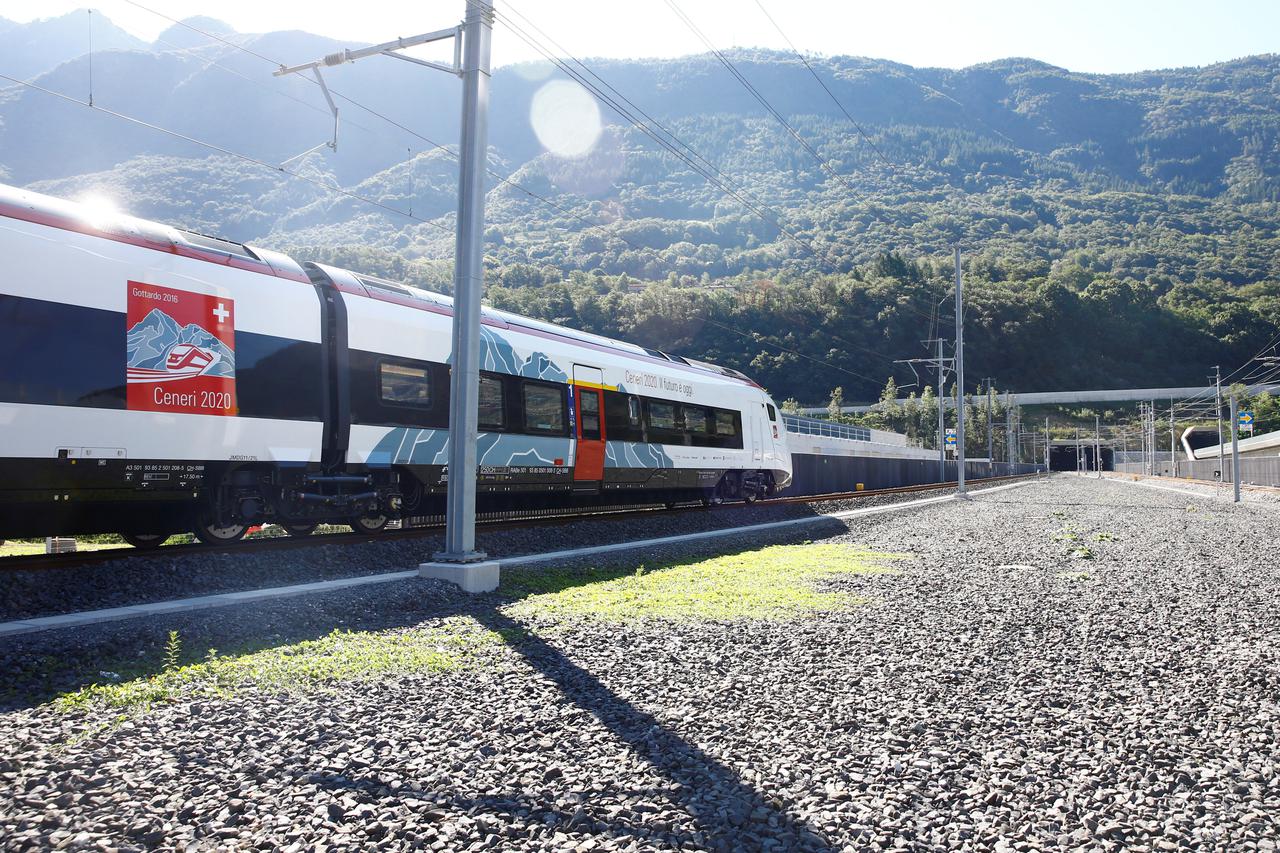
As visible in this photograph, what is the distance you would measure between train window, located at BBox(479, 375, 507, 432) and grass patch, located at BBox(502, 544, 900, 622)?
14.7 feet

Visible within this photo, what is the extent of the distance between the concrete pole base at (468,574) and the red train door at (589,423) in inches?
293

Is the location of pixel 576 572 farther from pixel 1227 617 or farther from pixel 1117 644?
pixel 1227 617

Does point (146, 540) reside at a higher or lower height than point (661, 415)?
lower

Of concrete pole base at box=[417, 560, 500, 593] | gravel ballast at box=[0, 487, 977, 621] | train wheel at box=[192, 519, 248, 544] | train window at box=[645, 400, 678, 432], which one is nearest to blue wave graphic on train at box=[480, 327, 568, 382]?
gravel ballast at box=[0, 487, 977, 621]

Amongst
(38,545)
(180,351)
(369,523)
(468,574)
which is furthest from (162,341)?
(38,545)

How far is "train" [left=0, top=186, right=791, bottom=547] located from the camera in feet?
27.5

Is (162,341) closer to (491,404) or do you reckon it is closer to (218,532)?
(218,532)

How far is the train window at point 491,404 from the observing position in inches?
555

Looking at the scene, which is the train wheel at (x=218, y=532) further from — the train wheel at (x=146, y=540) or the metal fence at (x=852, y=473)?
the metal fence at (x=852, y=473)

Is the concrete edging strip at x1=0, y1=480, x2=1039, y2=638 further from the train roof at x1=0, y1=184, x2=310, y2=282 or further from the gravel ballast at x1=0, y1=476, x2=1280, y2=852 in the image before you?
the train roof at x1=0, y1=184, x2=310, y2=282

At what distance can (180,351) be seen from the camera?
9.58 meters

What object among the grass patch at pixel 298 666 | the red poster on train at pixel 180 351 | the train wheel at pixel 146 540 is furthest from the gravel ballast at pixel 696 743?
the train wheel at pixel 146 540

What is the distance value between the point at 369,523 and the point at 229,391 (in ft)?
13.3

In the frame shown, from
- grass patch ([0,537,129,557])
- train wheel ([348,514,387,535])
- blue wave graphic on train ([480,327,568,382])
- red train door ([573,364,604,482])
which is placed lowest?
grass patch ([0,537,129,557])
